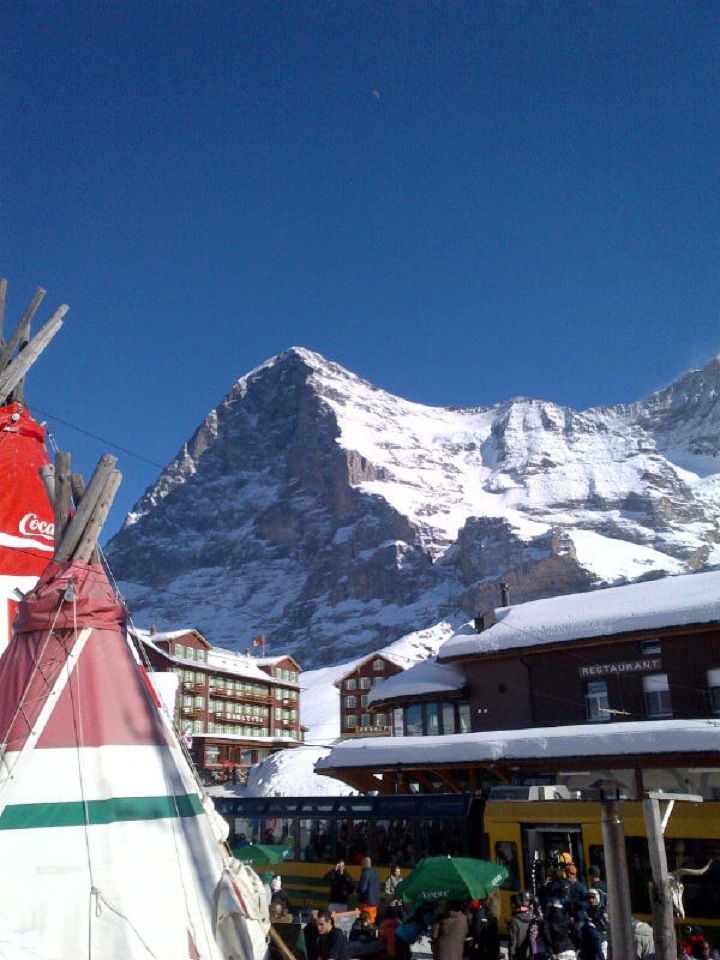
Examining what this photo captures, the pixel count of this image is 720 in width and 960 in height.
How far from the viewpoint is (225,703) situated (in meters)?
65.8

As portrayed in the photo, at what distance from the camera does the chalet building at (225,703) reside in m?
60.1

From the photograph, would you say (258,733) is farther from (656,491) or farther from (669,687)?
(656,491)

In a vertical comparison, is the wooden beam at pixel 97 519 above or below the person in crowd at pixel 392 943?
above

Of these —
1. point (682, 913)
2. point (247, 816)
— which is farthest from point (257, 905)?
point (247, 816)

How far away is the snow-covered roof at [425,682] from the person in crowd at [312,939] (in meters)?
16.4

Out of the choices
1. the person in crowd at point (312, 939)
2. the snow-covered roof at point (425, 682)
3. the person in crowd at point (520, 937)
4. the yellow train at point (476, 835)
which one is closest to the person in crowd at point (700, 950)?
the person in crowd at point (520, 937)

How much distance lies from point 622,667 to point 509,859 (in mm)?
8195

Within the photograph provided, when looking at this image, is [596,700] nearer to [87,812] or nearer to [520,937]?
[520,937]

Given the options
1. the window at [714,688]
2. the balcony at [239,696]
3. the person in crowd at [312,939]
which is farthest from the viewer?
the balcony at [239,696]

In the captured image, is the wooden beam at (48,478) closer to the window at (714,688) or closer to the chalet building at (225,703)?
the window at (714,688)

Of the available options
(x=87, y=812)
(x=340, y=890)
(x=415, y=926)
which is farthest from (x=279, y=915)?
(x=340, y=890)

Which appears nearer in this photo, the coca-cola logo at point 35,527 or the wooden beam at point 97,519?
the wooden beam at point 97,519

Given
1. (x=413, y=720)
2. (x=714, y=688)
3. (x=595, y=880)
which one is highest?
(x=714, y=688)

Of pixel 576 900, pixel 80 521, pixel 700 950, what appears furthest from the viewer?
pixel 576 900
